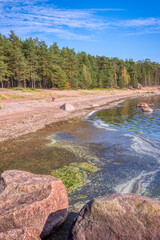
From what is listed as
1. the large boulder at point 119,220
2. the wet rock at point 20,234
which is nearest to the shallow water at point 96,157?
the wet rock at point 20,234

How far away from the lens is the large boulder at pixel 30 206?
4.17 meters

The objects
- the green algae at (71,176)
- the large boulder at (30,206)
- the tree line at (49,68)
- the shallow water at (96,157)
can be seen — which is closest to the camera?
the large boulder at (30,206)

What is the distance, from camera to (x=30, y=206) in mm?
4340

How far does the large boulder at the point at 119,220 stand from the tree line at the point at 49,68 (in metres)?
50.0

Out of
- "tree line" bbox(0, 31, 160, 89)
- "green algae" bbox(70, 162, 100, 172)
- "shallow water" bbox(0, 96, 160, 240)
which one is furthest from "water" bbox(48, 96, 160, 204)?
"tree line" bbox(0, 31, 160, 89)

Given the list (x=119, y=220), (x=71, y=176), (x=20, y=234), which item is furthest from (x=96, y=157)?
(x=20, y=234)

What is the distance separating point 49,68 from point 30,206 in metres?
66.0

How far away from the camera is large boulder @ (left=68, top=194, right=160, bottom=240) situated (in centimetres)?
355

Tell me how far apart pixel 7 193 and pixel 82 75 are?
77605 mm

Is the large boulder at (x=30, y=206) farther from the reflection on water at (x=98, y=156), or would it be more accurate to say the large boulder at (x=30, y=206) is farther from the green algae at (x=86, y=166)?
the green algae at (x=86, y=166)

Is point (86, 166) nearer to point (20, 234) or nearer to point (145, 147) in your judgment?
point (145, 147)

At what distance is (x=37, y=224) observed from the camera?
4.29 metres

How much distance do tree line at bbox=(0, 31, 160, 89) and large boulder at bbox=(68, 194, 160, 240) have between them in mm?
49965

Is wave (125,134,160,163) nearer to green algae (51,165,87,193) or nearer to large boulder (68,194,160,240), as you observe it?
green algae (51,165,87,193)
